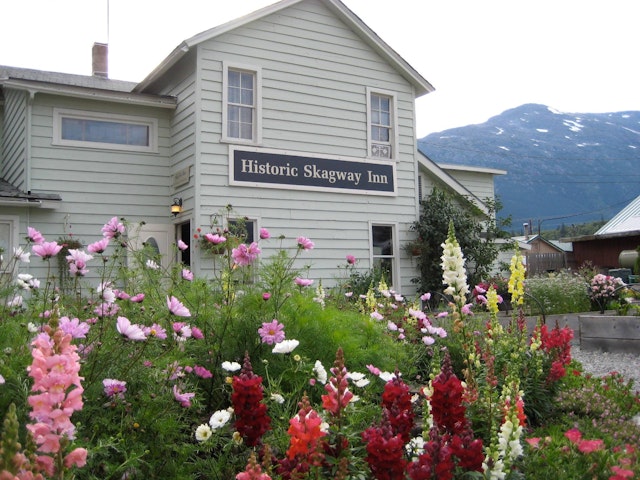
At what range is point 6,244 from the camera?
9.72m

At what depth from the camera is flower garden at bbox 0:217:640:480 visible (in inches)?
71.6

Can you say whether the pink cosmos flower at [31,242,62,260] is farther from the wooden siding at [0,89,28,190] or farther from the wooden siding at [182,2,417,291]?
the wooden siding at [0,89,28,190]

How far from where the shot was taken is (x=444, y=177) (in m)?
13.8

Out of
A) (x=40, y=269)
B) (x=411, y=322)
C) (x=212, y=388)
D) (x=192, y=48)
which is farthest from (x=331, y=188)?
(x=212, y=388)

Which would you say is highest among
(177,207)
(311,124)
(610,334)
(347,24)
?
(347,24)

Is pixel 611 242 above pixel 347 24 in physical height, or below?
below

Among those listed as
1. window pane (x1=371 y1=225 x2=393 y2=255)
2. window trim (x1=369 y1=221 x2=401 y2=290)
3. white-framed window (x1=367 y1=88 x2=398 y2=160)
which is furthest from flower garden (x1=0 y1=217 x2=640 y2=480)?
white-framed window (x1=367 y1=88 x2=398 y2=160)

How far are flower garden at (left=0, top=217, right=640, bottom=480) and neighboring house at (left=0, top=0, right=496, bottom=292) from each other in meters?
6.10

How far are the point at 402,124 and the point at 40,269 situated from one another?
7.82 m

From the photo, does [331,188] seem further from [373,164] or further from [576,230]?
[576,230]

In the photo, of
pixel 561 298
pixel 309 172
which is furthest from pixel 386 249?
pixel 561 298

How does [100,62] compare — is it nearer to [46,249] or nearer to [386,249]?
[386,249]

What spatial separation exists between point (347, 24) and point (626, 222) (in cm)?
2283

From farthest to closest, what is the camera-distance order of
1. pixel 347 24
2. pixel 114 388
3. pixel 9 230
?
pixel 347 24, pixel 9 230, pixel 114 388
